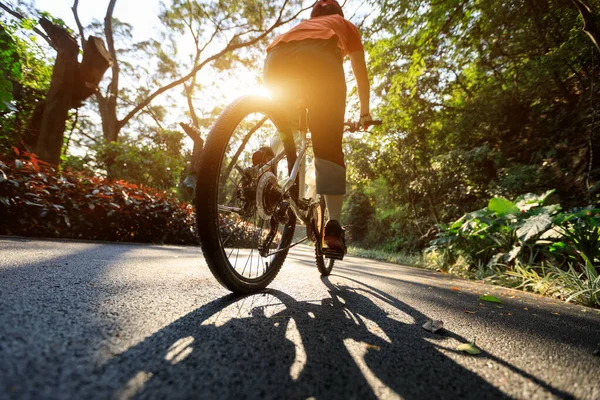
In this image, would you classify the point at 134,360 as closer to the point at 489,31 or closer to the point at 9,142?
the point at 9,142

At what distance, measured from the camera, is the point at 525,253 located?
3082mm

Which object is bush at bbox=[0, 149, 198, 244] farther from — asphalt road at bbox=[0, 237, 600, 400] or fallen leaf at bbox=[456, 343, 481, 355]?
fallen leaf at bbox=[456, 343, 481, 355]

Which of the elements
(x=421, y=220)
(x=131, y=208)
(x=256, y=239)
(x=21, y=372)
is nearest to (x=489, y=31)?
(x=421, y=220)

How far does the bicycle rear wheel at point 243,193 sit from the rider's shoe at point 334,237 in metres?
0.25

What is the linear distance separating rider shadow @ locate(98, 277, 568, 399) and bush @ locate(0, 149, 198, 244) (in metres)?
3.16

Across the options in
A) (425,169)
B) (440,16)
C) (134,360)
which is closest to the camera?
(134,360)

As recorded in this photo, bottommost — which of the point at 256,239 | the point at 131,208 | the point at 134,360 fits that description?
the point at 134,360

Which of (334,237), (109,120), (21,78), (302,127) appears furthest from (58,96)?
(109,120)

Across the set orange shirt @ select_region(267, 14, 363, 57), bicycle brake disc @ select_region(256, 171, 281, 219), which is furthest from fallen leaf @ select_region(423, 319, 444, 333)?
orange shirt @ select_region(267, 14, 363, 57)

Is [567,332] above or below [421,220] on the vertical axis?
below

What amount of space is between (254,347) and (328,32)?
5.30ft

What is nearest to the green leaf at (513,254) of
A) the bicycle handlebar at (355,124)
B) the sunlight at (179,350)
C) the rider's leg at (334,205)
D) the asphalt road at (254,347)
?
the asphalt road at (254,347)

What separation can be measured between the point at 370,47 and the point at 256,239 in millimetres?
4816

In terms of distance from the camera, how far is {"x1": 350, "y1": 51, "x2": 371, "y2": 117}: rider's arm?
69.6 inches
